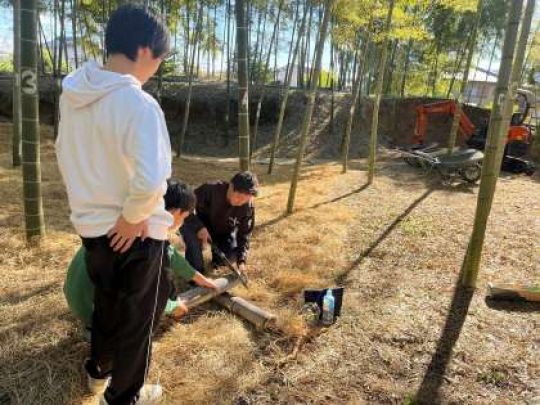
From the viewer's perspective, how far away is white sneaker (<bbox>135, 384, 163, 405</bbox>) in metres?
2.05

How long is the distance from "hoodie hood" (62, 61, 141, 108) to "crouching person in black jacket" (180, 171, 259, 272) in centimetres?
181

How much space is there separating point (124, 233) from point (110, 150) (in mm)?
286

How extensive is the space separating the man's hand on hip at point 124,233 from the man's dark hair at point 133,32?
0.56 metres

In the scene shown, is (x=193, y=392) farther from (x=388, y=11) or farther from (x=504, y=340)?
(x=388, y=11)

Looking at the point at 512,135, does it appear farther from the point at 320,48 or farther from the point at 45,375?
the point at 45,375

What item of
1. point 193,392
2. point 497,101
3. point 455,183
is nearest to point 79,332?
point 193,392

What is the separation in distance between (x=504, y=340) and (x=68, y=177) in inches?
107

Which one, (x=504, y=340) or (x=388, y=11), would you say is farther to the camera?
(x=388, y=11)

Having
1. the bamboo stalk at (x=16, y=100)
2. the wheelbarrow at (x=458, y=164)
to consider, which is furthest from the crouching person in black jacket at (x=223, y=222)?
the wheelbarrow at (x=458, y=164)

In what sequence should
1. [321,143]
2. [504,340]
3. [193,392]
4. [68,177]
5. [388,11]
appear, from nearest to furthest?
1. [68,177]
2. [193,392]
3. [504,340]
4. [388,11]
5. [321,143]

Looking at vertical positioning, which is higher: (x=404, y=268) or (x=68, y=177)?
(x=68, y=177)

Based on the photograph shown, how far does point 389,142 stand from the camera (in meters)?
14.5

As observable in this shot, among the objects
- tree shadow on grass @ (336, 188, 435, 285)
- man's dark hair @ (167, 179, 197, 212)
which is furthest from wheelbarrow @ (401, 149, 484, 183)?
man's dark hair @ (167, 179, 197, 212)

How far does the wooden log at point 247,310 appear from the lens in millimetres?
2965
